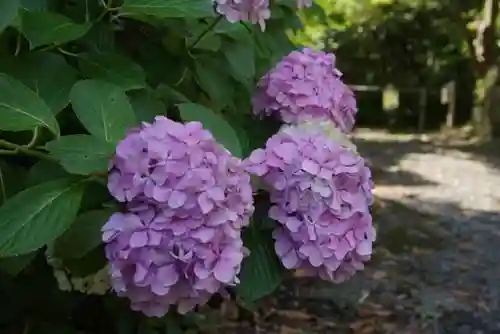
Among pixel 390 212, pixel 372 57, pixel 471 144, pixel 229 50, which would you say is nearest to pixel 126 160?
pixel 229 50

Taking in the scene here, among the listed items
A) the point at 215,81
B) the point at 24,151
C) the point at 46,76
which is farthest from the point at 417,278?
the point at 24,151

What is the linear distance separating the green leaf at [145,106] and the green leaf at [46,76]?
0.08m

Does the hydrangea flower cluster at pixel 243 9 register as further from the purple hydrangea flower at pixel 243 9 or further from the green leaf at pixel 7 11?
the green leaf at pixel 7 11

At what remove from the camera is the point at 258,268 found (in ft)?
2.97

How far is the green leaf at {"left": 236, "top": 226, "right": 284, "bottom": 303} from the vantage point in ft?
2.93

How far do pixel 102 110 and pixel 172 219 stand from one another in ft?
0.53

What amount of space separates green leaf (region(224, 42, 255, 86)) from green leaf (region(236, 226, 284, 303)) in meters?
0.37

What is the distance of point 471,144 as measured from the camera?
807 centimetres

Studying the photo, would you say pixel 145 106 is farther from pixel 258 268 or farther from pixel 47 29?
pixel 258 268

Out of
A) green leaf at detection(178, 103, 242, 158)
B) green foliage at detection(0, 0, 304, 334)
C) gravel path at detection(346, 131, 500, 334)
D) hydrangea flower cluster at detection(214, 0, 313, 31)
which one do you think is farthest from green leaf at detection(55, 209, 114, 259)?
gravel path at detection(346, 131, 500, 334)

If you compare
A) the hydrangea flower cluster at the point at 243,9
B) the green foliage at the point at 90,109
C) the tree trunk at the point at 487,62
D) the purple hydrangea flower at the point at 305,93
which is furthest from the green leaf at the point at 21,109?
the tree trunk at the point at 487,62

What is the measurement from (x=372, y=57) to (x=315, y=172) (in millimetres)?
9720

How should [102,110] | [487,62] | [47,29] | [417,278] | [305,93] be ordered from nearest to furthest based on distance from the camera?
[102,110], [47,29], [305,93], [417,278], [487,62]

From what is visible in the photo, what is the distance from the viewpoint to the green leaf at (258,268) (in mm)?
893
